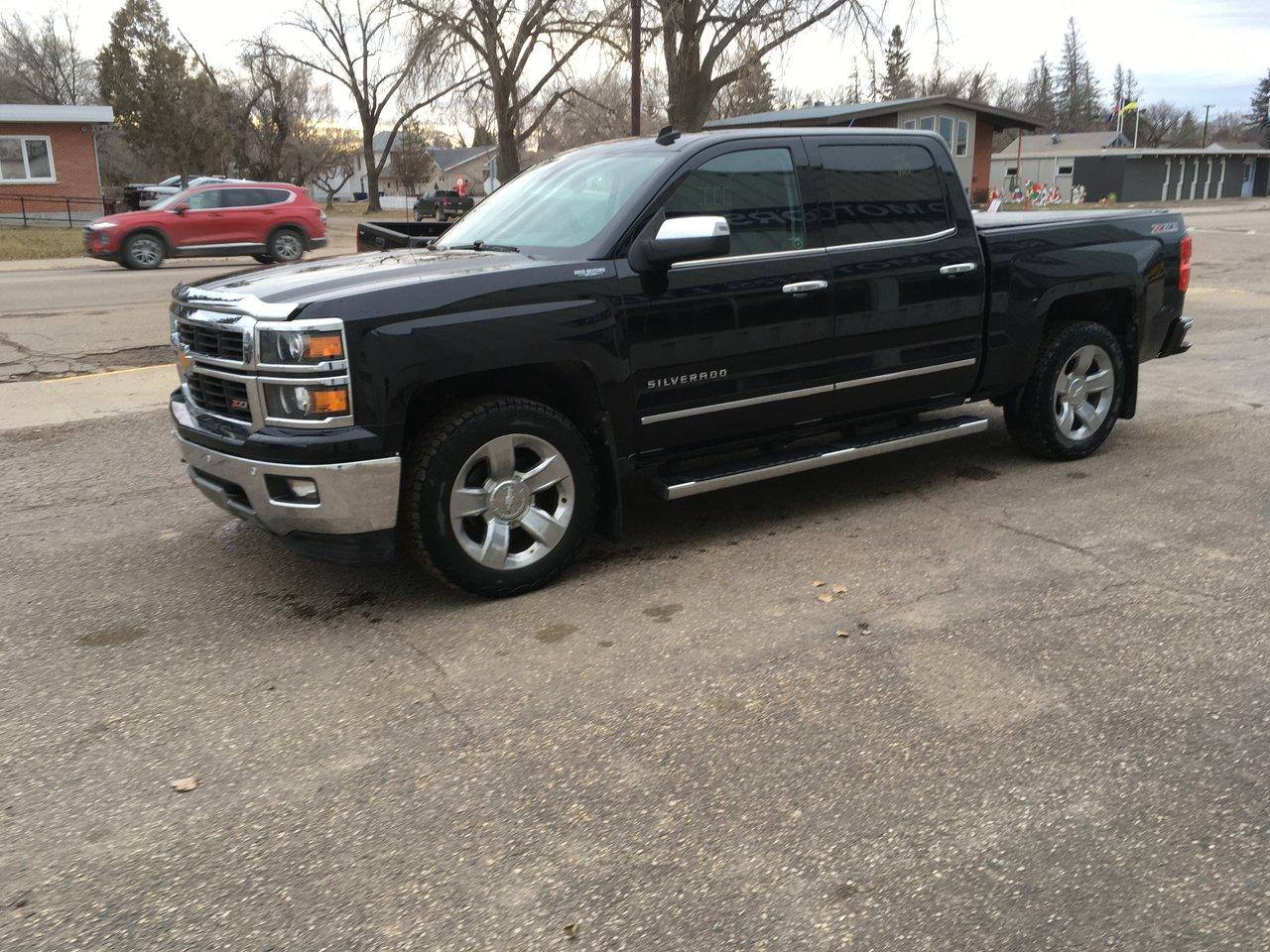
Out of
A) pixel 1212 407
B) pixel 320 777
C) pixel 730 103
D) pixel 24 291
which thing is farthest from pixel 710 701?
pixel 730 103

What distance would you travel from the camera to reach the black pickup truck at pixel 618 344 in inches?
160

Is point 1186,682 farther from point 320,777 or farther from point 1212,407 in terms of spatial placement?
point 1212,407

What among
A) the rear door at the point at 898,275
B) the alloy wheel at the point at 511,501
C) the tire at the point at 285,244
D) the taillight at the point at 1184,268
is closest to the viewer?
the alloy wheel at the point at 511,501

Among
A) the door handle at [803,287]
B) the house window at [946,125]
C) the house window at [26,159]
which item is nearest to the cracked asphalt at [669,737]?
the door handle at [803,287]

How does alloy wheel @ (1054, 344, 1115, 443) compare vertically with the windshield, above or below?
below

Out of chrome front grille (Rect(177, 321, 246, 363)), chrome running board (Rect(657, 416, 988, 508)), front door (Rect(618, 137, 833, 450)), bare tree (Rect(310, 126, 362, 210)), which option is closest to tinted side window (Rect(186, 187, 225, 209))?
chrome front grille (Rect(177, 321, 246, 363))

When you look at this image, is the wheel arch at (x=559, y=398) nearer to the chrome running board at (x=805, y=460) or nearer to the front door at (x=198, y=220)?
the chrome running board at (x=805, y=460)

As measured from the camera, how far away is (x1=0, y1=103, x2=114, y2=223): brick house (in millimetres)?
34875

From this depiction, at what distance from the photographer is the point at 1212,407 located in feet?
25.9

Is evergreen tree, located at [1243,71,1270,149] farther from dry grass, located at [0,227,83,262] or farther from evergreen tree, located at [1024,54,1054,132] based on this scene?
dry grass, located at [0,227,83,262]

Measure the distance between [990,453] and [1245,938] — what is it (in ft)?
15.0

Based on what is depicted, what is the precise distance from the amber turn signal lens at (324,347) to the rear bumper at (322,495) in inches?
15.5

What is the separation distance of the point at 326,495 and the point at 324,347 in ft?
1.79

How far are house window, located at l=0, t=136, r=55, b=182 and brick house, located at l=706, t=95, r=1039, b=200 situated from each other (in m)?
24.3
